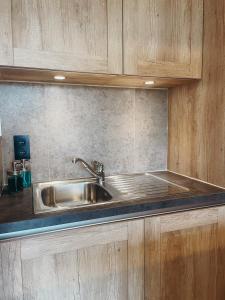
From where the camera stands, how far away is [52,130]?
150cm

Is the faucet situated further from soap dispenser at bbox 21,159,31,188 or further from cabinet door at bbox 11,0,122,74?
cabinet door at bbox 11,0,122,74

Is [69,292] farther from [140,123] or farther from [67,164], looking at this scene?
[140,123]

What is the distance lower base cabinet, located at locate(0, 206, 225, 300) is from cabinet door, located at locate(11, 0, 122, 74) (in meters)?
0.77

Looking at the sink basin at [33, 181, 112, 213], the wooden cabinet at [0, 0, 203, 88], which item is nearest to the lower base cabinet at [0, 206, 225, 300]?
the sink basin at [33, 181, 112, 213]

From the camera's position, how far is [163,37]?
1.28m

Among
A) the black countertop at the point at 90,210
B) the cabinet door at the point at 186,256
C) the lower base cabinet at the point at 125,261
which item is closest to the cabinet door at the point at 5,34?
the black countertop at the point at 90,210

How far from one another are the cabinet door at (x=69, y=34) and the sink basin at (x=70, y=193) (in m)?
0.70

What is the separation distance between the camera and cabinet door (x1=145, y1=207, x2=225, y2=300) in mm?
1162

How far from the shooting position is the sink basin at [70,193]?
142cm

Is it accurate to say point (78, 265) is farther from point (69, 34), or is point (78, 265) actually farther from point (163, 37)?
point (163, 37)

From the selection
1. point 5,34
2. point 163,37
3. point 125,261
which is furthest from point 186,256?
point 5,34

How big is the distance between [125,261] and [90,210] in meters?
0.32

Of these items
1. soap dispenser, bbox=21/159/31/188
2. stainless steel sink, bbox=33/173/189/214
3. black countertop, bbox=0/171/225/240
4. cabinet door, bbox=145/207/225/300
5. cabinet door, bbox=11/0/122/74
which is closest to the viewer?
black countertop, bbox=0/171/225/240

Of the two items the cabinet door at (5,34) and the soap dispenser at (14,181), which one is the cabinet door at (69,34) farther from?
the soap dispenser at (14,181)
